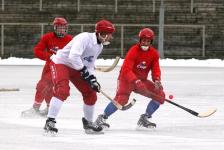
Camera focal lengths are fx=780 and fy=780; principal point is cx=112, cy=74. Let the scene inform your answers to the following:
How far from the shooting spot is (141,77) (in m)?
10.0

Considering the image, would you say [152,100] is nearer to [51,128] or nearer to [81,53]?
[81,53]

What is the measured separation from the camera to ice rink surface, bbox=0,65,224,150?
27.5 feet

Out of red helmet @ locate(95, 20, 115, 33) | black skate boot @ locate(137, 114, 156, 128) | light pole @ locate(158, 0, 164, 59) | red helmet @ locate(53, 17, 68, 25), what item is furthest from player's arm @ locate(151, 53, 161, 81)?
light pole @ locate(158, 0, 164, 59)

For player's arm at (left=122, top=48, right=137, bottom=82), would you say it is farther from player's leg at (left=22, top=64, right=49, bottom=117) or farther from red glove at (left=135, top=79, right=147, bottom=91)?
player's leg at (left=22, top=64, right=49, bottom=117)

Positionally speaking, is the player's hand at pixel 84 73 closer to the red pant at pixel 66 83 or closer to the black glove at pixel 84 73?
the black glove at pixel 84 73

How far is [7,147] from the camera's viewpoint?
807 cm

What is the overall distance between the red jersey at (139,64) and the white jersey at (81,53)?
58cm

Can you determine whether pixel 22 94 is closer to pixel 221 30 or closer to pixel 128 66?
pixel 128 66

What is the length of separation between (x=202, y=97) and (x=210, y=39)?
1638cm

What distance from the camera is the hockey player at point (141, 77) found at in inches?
385

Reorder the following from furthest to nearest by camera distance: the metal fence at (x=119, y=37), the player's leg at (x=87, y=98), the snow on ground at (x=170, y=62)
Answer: the metal fence at (x=119, y=37), the snow on ground at (x=170, y=62), the player's leg at (x=87, y=98)

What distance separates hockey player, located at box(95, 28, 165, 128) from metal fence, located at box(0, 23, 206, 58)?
20.5 meters

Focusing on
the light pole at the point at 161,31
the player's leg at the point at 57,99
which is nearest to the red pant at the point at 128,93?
the player's leg at the point at 57,99

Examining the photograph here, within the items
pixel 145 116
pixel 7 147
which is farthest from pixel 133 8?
pixel 7 147
